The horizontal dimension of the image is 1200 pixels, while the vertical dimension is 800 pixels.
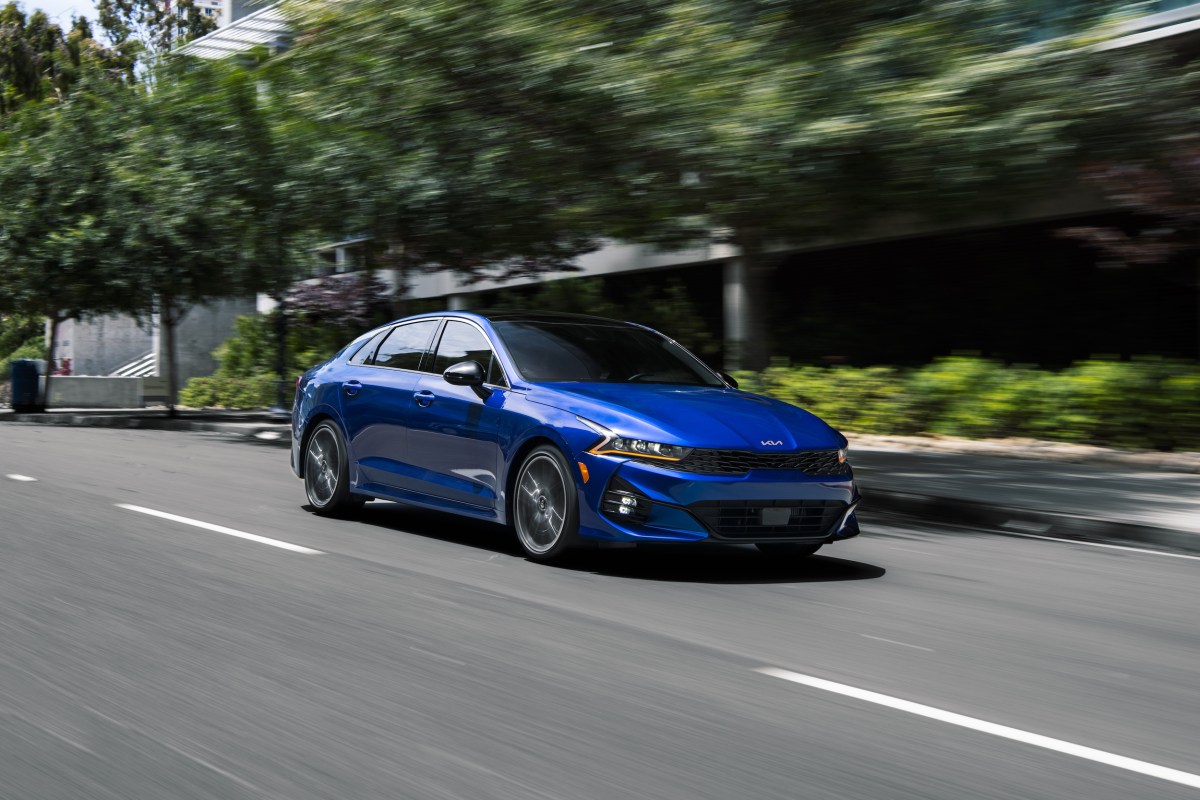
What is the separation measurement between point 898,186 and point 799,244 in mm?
2230

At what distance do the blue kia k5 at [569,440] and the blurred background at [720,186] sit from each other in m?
3.28

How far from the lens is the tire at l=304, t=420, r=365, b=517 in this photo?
10.1 metres

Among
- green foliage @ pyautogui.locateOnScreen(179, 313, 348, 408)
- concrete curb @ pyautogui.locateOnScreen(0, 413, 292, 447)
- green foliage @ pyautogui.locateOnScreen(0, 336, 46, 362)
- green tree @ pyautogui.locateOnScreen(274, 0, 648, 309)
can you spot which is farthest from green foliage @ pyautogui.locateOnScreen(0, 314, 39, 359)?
green tree @ pyautogui.locateOnScreen(274, 0, 648, 309)

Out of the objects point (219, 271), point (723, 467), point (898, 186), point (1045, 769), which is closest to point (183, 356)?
point (219, 271)

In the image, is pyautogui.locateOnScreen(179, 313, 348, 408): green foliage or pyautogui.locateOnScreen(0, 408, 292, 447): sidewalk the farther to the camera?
pyautogui.locateOnScreen(179, 313, 348, 408): green foliage

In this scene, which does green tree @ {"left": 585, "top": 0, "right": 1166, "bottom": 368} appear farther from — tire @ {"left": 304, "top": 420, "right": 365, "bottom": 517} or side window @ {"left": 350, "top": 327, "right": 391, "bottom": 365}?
tire @ {"left": 304, "top": 420, "right": 365, "bottom": 517}

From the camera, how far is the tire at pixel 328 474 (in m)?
10.1

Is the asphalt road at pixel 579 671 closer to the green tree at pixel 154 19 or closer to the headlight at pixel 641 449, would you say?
the headlight at pixel 641 449

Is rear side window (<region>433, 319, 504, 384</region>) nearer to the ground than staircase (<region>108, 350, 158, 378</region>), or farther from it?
farther from it

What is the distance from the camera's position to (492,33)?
12.9 metres

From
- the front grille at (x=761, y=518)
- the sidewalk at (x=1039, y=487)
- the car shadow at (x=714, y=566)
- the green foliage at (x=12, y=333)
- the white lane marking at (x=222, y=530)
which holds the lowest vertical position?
the car shadow at (x=714, y=566)

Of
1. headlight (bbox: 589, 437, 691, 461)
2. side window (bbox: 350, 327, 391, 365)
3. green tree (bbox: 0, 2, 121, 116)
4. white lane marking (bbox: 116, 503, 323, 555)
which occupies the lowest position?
white lane marking (bbox: 116, 503, 323, 555)

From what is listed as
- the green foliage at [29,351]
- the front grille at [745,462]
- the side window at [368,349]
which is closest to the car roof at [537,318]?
the side window at [368,349]

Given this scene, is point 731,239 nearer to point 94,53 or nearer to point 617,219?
point 617,219
